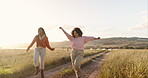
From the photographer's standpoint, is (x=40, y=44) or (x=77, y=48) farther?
(x=40, y=44)

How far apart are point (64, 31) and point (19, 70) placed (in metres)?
4.93

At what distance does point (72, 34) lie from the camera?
27.8ft

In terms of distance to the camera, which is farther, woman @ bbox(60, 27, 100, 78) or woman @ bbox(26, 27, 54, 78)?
woman @ bbox(26, 27, 54, 78)

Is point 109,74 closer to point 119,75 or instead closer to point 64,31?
point 119,75

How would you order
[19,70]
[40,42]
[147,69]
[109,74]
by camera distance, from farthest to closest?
[19,70], [40,42], [109,74], [147,69]

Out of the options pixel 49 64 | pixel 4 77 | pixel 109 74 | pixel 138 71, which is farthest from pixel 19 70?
pixel 138 71

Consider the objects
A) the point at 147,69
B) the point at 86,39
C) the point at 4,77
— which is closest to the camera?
the point at 147,69

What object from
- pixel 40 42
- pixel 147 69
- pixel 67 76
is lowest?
pixel 67 76

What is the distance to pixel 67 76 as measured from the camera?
11172mm

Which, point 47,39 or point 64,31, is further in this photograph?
point 47,39

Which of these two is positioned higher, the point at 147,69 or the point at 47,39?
the point at 47,39

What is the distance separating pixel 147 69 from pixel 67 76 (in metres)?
5.01

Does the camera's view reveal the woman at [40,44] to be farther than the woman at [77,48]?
Yes

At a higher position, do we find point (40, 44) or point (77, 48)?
point (40, 44)
